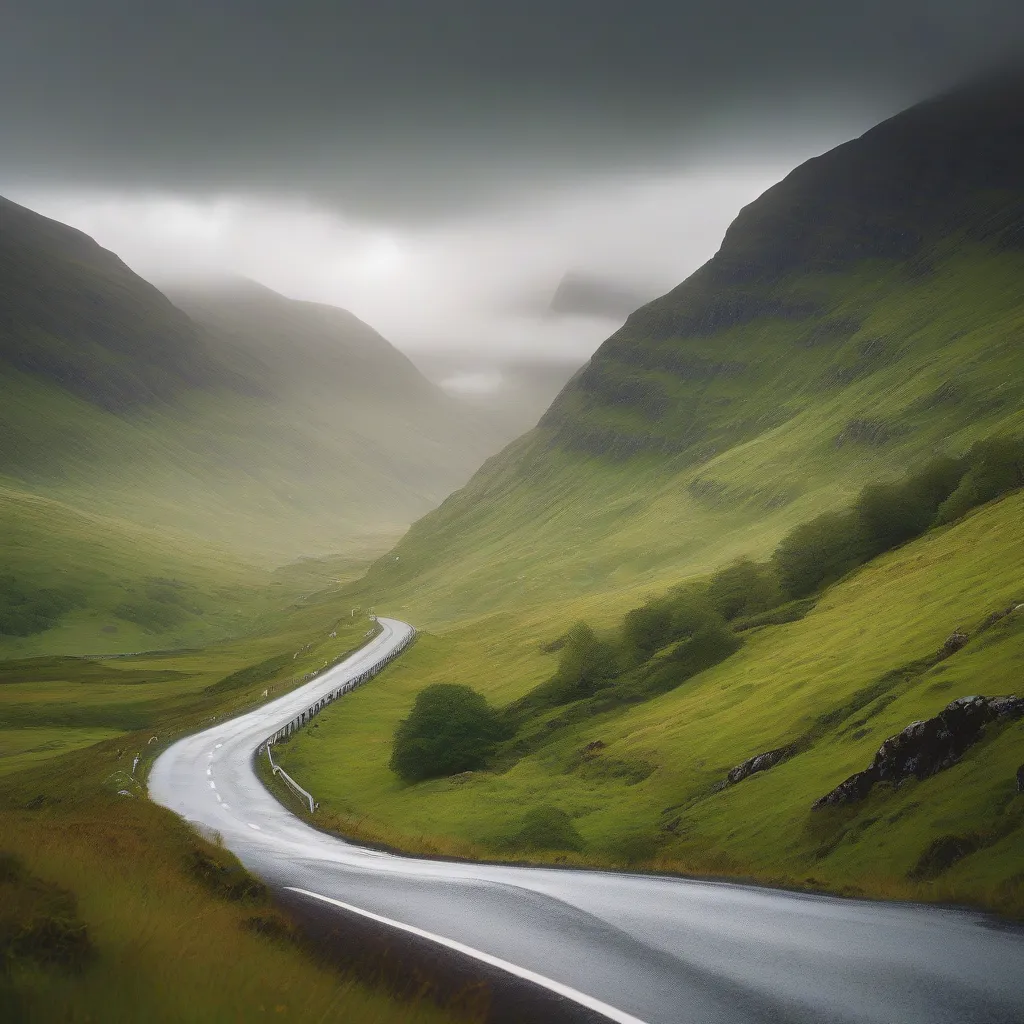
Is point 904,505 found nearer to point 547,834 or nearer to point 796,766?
point 796,766

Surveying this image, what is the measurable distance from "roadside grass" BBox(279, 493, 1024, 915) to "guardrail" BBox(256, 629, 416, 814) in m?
1.49

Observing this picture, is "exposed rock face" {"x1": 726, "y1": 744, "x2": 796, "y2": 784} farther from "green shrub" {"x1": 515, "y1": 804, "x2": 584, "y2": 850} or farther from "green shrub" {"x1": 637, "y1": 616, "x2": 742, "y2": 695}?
"green shrub" {"x1": 637, "y1": 616, "x2": 742, "y2": 695}

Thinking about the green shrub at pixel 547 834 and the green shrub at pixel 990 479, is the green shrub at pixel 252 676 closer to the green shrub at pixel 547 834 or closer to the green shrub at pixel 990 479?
the green shrub at pixel 990 479

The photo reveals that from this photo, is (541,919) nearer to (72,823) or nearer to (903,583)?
(72,823)

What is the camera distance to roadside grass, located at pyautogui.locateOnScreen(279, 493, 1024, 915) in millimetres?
26953

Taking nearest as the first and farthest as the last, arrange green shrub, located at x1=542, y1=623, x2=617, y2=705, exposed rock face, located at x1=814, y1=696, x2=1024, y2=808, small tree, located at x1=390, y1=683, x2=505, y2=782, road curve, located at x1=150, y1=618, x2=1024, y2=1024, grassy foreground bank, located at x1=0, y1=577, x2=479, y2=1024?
grassy foreground bank, located at x1=0, y1=577, x2=479, y2=1024 < road curve, located at x1=150, y1=618, x2=1024, y2=1024 < exposed rock face, located at x1=814, y1=696, x2=1024, y2=808 < small tree, located at x1=390, y1=683, x2=505, y2=782 < green shrub, located at x1=542, y1=623, x2=617, y2=705

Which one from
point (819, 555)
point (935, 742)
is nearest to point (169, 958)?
point (935, 742)

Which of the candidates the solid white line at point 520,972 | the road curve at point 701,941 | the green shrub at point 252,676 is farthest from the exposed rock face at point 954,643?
the green shrub at point 252,676

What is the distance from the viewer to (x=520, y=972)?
15578 mm

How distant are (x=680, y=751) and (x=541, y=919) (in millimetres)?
37712

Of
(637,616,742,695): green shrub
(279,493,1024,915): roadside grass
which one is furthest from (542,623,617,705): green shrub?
(279,493,1024,915): roadside grass

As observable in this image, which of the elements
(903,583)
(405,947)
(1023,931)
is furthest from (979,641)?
(405,947)

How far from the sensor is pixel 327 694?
102750 millimetres

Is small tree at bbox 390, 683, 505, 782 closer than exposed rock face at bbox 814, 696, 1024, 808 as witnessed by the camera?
No
